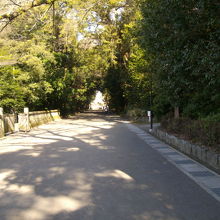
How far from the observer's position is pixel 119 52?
37.8 m

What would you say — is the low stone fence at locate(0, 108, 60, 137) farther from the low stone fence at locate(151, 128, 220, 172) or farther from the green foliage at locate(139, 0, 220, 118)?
the green foliage at locate(139, 0, 220, 118)

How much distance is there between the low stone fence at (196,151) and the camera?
8.02 meters

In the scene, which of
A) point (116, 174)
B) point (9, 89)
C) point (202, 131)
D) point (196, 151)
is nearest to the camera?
point (116, 174)

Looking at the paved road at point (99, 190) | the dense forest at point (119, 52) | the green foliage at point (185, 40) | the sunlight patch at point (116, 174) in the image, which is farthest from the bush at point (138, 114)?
the sunlight patch at point (116, 174)

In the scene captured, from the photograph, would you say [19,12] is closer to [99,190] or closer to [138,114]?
[99,190]

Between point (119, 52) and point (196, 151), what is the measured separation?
29.6m

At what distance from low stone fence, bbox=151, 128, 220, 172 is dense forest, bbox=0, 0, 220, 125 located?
1560 mm

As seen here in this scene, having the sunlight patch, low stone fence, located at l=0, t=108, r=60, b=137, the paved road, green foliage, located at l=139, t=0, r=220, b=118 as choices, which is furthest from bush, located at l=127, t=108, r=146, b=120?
the sunlight patch

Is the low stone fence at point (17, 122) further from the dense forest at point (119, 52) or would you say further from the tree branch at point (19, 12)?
the tree branch at point (19, 12)

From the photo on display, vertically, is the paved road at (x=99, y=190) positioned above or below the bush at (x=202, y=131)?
below

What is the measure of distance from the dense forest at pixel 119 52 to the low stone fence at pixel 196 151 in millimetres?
1560

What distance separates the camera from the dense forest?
8.16m

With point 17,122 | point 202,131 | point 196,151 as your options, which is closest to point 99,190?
point 196,151

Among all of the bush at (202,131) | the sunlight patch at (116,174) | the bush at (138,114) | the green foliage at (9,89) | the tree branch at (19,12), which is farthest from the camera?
the bush at (138,114)
